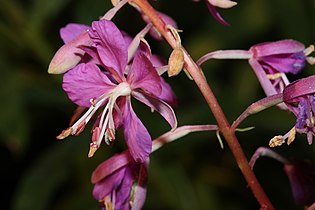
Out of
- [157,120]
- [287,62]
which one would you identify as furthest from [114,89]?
[157,120]

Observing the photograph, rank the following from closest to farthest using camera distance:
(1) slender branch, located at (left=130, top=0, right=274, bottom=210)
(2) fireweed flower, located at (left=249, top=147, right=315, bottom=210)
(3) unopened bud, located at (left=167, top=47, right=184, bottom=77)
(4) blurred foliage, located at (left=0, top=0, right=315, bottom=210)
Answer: (3) unopened bud, located at (left=167, top=47, right=184, bottom=77), (1) slender branch, located at (left=130, top=0, right=274, bottom=210), (2) fireweed flower, located at (left=249, top=147, right=315, bottom=210), (4) blurred foliage, located at (left=0, top=0, right=315, bottom=210)

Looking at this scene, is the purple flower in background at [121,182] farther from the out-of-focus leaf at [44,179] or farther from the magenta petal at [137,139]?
the out-of-focus leaf at [44,179]

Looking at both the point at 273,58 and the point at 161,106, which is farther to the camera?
the point at 273,58

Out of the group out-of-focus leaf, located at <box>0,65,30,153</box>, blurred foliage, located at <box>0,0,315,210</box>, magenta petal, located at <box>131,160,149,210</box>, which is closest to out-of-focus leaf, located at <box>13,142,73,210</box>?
blurred foliage, located at <box>0,0,315,210</box>

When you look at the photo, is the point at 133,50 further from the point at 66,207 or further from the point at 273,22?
the point at 273,22

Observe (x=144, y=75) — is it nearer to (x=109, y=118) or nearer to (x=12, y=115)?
(x=109, y=118)

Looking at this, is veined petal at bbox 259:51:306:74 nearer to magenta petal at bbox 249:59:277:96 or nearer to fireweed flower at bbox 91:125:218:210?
magenta petal at bbox 249:59:277:96
